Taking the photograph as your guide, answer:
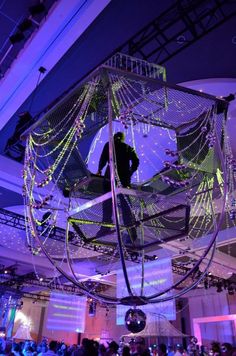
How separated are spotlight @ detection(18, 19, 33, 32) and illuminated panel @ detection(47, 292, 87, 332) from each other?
1381cm

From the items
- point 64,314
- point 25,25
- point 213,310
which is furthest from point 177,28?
point 213,310

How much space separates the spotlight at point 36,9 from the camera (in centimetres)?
474

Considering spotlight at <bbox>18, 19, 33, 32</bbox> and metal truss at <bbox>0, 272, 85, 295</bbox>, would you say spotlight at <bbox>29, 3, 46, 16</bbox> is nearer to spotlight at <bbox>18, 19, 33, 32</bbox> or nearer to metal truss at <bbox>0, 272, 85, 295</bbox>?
spotlight at <bbox>18, 19, 33, 32</bbox>

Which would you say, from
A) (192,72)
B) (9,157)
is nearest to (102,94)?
(192,72)

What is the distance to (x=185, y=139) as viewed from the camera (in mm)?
3025

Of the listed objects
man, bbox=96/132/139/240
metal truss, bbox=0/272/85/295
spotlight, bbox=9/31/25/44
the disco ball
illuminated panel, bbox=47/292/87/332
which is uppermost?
spotlight, bbox=9/31/25/44

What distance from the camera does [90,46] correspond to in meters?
5.61

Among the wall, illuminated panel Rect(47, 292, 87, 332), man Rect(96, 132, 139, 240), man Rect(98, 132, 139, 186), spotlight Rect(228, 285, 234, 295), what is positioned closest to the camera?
man Rect(96, 132, 139, 240)

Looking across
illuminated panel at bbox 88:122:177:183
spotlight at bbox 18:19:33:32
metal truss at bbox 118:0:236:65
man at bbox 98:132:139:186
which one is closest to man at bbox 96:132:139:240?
man at bbox 98:132:139:186

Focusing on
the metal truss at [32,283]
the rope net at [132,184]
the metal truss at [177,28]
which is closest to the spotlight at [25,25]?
the metal truss at [177,28]

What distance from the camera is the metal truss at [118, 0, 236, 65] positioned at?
4641 mm

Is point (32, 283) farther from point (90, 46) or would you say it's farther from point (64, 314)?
point (90, 46)

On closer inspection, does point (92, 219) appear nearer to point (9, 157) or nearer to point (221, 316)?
point (9, 157)

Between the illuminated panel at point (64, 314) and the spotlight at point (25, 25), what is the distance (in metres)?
13.8
